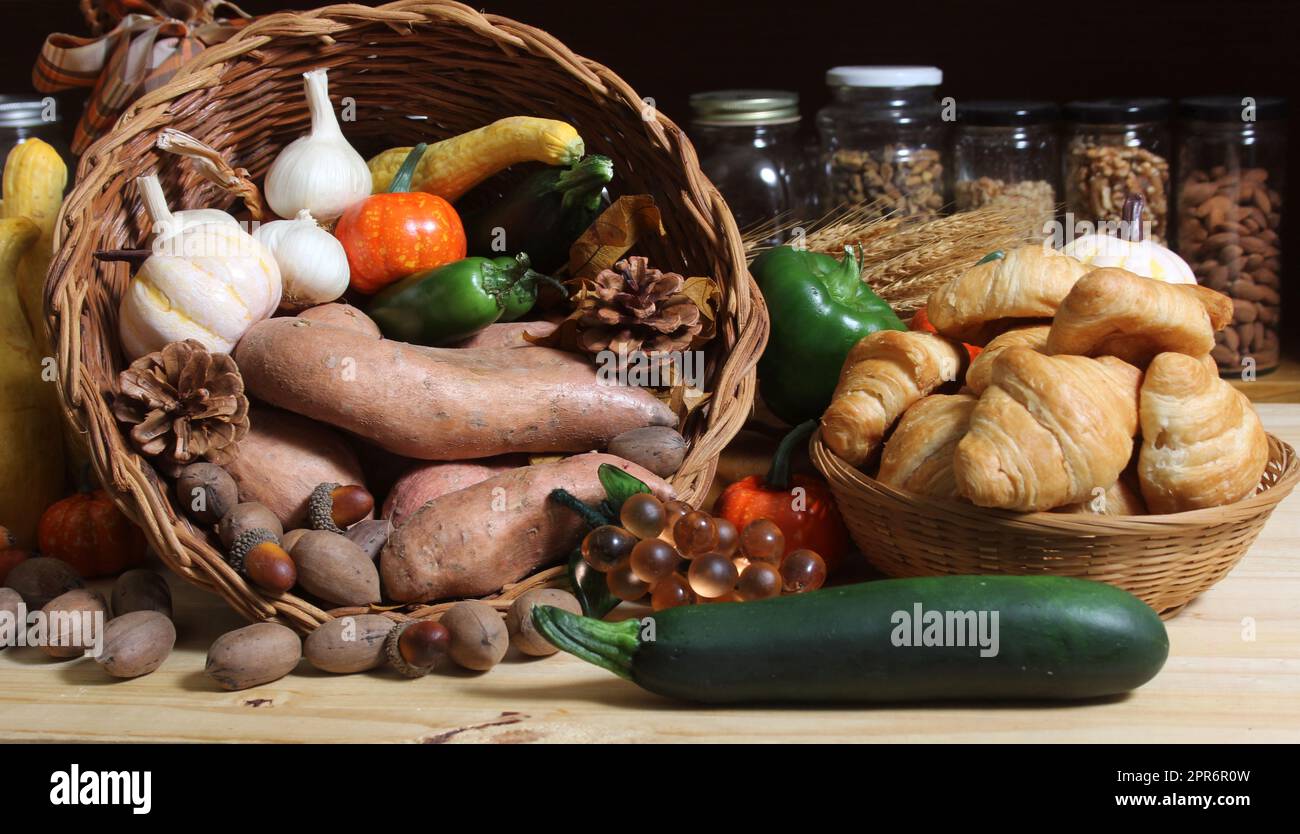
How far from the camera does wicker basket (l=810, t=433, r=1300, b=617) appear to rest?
3.19 ft

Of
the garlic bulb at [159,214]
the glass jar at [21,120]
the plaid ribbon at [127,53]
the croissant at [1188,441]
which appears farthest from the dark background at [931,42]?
the croissant at [1188,441]

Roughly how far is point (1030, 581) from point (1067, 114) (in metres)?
1.03

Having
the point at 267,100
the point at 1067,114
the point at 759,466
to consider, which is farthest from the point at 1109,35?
the point at 267,100

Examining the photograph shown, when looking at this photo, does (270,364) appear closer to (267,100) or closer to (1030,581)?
(267,100)

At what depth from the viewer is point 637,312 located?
1.19 m

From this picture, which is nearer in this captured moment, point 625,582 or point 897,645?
point 897,645

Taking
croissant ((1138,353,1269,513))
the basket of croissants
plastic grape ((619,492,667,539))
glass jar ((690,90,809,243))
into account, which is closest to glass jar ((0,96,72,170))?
glass jar ((690,90,809,243))

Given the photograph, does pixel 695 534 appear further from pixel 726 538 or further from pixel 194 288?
pixel 194 288

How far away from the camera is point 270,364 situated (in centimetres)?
112

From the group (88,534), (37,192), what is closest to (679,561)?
(88,534)

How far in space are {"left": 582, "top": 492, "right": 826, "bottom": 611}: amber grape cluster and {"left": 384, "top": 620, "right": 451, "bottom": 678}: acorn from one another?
14 cm

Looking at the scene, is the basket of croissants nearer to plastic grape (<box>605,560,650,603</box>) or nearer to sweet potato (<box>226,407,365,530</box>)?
plastic grape (<box>605,560,650,603</box>)

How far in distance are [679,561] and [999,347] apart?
0.35 meters

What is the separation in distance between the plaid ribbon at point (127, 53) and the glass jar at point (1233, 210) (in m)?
1.31
